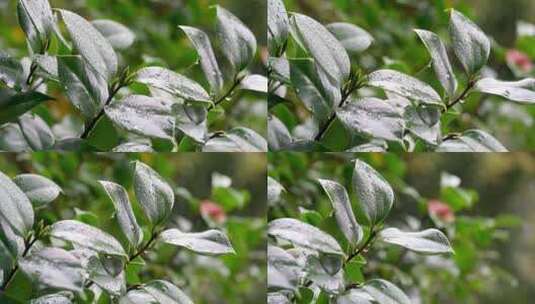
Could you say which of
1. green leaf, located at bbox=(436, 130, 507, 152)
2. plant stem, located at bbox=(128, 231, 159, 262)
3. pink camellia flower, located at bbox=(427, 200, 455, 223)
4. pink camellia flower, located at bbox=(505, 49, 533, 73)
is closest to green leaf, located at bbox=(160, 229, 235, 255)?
plant stem, located at bbox=(128, 231, 159, 262)

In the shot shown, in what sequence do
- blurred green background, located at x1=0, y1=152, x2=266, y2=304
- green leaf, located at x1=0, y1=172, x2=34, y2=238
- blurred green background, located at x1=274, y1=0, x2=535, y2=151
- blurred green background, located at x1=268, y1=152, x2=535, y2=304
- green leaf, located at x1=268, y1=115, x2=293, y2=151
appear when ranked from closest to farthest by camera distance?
1. green leaf, located at x1=0, y1=172, x2=34, y2=238
2. green leaf, located at x1=268, y1=115, x2=293, y2=151
3. blurred green background, located at x1=268, y1=152, x2=535, y2=304
4. blurred green background, located at x1=0, y1=152, x2=266, y2=304
5. blurred green background, located at x1=274, y1=0, x2=535, y2=151

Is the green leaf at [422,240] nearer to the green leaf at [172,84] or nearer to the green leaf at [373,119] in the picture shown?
the green leaf at [373,119]

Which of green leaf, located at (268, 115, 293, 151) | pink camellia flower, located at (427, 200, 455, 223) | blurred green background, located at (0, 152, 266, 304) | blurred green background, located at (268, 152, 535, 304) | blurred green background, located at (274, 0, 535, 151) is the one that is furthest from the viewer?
blurred green background, located at (274, 0, 535, 151)

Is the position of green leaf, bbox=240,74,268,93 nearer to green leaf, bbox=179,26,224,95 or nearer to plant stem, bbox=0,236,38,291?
green leaf, bbox=179,26,224,95

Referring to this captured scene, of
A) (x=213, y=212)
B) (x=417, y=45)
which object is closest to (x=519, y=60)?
(x=417, y=45)

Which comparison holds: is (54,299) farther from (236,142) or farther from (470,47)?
(470,47)

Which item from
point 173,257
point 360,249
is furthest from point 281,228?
point 173,257
